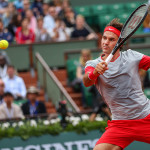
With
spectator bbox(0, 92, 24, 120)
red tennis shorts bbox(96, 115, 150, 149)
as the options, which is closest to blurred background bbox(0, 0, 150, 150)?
spectator bbox(0, 92, 24, 120)

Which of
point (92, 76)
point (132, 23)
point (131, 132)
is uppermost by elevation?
point (132, 23)

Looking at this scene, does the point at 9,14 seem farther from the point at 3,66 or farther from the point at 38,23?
the point at 3,66

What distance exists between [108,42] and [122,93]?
0.62m

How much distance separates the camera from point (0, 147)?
7.51m

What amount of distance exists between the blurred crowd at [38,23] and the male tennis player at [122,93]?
24.3ft

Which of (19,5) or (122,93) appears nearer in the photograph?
(122,93)

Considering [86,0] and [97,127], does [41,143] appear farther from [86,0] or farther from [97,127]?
[86,0]

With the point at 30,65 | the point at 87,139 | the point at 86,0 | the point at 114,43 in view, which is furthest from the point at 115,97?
the point at 86,0

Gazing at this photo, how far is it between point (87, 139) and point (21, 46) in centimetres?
538

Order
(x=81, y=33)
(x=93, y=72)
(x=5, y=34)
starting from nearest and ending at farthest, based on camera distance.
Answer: (x=93, y=72) → (x=5, y=34) → (x=81, y=33)

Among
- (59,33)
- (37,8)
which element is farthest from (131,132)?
(37,8)

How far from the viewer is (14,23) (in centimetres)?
1311

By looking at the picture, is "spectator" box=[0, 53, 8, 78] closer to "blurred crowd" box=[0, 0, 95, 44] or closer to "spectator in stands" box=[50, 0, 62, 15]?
"blurred crowd" box=[0, 0, 95, 44]

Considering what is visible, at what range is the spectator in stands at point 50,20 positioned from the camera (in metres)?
13.4
